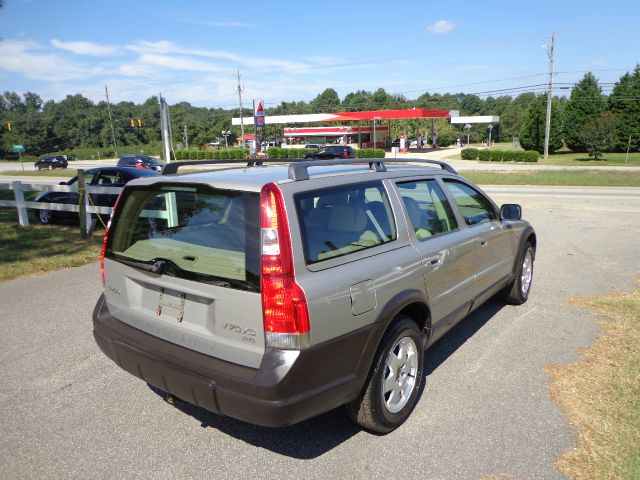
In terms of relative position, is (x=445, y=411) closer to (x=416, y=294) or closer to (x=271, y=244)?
(x=416, y=294)

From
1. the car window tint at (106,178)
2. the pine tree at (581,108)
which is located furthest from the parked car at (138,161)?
the pine tree at (581,108)

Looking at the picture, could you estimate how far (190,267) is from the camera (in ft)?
9.09

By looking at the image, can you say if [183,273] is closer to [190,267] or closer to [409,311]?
[190,267]

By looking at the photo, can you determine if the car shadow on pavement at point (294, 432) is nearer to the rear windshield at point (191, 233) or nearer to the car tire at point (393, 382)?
the car tire at point (393, 382)

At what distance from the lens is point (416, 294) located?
10.6 feet

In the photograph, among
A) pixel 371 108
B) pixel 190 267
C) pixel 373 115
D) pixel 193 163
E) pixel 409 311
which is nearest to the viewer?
pixel 190 267

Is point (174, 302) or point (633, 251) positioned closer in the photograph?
point (174, 302)

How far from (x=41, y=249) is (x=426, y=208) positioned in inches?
315

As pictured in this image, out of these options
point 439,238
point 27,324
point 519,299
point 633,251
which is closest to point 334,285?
point 439,238

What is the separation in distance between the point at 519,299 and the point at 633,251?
4498mm

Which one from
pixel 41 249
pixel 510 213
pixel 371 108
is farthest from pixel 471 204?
pixel 371 108

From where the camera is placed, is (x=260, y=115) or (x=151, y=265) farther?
(x=260, y=115)

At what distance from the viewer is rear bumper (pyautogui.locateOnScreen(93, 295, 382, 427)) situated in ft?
8.02

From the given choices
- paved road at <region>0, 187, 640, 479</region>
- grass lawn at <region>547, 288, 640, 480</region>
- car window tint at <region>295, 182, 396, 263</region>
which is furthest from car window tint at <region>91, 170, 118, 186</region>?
grass lawn at <region>547, 288, 640, 480</region>
